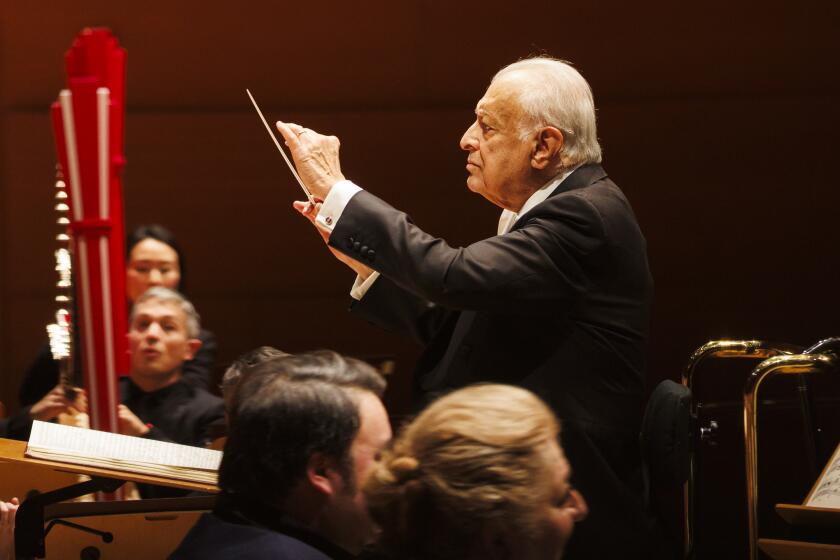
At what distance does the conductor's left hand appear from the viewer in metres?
2.10

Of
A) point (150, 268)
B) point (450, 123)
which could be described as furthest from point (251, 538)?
point (450, 123)

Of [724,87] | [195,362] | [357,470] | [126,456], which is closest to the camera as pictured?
[357,470]

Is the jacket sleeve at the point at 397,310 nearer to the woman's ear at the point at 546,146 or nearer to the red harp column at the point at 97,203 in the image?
the woman's ear at the point at 546,146

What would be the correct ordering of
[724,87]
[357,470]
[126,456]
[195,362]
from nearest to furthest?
1. [357,470]
2. [126,456]
3. [195,362]
4. [724,87]

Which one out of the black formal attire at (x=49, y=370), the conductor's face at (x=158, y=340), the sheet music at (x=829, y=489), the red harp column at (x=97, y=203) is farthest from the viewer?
the black formal attire at (x=49, y=370)

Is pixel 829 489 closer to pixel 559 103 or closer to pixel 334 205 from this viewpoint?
pixel 559 103

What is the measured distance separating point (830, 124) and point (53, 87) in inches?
110

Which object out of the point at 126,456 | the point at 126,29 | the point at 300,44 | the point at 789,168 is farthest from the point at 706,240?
the point at 126,456

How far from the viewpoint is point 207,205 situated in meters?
4.55

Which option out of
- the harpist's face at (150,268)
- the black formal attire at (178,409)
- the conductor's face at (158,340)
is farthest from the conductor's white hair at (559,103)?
the harpist's face at (150,268)

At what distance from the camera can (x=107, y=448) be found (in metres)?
1.99

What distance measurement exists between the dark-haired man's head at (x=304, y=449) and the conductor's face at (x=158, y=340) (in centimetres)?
190

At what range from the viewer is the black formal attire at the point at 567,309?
6.44 ft

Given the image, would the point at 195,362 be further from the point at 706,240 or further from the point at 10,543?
the point at 706,240
